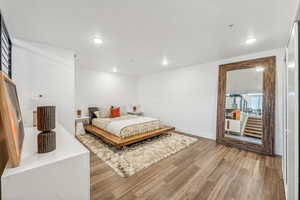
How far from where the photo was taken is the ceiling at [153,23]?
4.94ft

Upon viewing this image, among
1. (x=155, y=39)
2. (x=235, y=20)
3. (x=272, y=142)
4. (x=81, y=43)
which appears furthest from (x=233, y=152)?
(x=81, y=43)

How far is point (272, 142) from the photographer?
2.71m

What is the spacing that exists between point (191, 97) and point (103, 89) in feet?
11.6

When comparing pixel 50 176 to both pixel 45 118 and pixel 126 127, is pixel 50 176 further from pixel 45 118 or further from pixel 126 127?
pixel 126 127

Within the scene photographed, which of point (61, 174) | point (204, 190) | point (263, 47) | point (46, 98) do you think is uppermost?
point (263, 47)

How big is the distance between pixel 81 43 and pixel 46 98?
1.37 metres

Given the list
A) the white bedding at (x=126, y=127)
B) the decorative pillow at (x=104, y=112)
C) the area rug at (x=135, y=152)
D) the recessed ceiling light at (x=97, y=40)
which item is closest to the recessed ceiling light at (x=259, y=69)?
the area rug at (x=135, y=152)

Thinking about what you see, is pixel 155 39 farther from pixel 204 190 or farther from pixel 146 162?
pixel 204 190

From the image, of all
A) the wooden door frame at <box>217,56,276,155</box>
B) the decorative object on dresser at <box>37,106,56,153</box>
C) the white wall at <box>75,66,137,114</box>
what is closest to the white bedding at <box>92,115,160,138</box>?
the white wall at <box>75,66,137,114</box>

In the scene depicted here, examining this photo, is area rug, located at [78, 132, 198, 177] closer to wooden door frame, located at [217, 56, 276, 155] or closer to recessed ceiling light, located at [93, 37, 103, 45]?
wooden door frame, located at [217, 56, 276, 155]

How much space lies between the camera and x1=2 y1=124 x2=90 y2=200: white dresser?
2.24 ft

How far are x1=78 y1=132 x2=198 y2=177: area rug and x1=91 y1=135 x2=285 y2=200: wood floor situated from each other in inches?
5.1

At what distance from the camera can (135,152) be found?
2.78 metres

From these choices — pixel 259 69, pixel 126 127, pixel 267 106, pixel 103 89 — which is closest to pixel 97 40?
pixel 126 127
